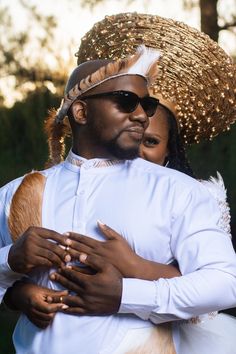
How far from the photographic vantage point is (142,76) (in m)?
4.10

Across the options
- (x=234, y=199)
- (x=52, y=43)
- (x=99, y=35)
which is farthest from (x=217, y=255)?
(x=52, y=43)

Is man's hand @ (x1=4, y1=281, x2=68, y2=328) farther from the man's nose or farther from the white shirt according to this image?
the man's nose

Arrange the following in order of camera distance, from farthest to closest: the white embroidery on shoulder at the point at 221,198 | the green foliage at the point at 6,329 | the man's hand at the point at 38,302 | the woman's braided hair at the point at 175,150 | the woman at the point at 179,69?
the green foliage at the point at 6,329, the woman's braided hair at the point at 175,150, the woman at the point at 179,69, the white embroidery on shoulder at the point at 221,198, the man's hand at the point at 38,302

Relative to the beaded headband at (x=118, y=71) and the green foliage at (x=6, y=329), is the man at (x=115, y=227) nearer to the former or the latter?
the beaded headband at (x=118, y=71)

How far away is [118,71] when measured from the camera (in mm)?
4043

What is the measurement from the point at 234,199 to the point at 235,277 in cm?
498

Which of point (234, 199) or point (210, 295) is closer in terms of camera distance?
point (210, 295)

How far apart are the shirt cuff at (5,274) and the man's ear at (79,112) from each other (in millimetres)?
539

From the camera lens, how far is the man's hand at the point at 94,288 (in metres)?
3.79

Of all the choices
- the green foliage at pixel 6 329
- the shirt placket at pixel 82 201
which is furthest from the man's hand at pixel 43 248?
the green foliage at pixel 6 329

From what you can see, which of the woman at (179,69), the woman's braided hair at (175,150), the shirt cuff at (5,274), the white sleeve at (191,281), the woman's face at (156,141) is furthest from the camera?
the woman's braided hair at (175,150)

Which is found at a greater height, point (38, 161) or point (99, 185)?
point (99, 185)

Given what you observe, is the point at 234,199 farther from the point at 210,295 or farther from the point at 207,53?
the point at 210,295

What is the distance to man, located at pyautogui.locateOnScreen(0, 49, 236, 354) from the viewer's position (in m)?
3.80
